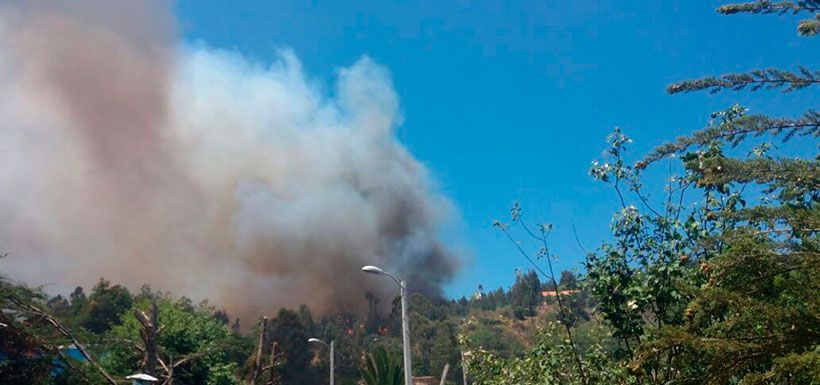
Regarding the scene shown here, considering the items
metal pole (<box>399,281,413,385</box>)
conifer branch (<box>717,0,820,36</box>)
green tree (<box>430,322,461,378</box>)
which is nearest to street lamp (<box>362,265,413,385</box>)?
metal pole (<box>399,281,413,385</box>)

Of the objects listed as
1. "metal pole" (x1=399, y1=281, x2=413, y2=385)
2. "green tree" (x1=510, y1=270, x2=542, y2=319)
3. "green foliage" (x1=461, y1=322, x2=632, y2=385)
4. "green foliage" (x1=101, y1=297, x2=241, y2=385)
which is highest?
"green tree" (x1=510, y1=270, x2=542, y2=319)

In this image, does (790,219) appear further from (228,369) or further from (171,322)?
(171,322)

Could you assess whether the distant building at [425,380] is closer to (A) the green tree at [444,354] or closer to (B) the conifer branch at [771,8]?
(A) the green tree at [444,354]

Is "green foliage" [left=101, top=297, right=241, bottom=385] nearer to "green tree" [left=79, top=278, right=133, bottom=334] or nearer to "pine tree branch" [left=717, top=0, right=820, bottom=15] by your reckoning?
"pine tree branch" [left=717, top=0, right=820, bottom=15]

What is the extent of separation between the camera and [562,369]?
1081cm

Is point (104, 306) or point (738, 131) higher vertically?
point (104, 306)

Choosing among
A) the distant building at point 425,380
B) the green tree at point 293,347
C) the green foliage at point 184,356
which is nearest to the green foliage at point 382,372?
the green foliage at point 184,356

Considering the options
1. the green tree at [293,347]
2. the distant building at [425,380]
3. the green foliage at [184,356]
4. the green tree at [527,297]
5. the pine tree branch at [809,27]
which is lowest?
the pine tree branch at [809,27]

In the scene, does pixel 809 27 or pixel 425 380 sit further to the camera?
pixel 425 380

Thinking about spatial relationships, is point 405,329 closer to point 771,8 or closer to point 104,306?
point 771,8

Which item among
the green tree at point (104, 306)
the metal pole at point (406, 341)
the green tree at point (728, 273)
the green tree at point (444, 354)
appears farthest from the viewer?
the green tree at point (444, 354)

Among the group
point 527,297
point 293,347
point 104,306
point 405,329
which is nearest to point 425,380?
point 293,347

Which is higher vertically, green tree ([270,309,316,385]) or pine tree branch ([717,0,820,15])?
green tree ([270,309,316,385])

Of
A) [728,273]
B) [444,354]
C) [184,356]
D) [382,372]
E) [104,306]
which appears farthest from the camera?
[444,354]
